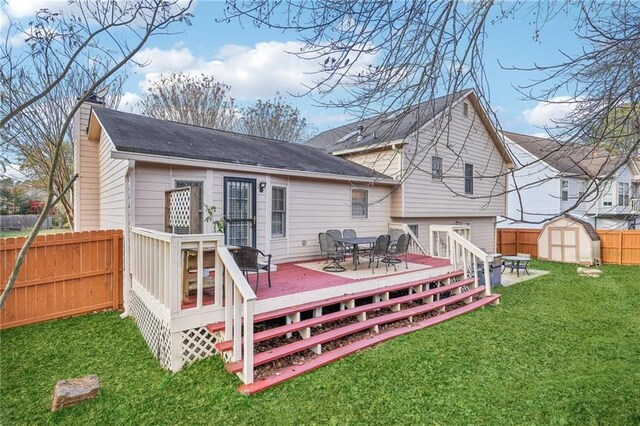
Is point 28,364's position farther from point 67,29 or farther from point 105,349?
point 67,29

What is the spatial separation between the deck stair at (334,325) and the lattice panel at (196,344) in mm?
138

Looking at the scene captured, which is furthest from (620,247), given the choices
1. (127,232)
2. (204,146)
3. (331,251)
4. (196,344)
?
(127,232)

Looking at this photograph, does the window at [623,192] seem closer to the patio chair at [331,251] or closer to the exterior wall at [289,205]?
the exterior wall at [289,205]

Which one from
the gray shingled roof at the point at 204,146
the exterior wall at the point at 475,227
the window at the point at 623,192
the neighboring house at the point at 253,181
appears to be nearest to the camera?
the neighboring house at the point at 253,181

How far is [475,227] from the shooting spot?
597 inches

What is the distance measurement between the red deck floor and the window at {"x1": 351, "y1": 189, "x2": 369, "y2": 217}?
109 inches

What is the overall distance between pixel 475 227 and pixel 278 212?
10126 millimetres

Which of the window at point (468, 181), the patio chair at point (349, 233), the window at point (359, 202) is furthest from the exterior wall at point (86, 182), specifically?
the window at point (468, 181)

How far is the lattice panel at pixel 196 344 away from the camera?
439 centimetres

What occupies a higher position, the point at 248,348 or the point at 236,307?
the point at 236,307

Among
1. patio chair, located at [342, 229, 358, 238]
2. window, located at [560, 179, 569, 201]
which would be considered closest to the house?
patio chair, located at [342, 229, 358, 238]

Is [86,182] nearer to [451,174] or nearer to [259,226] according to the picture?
[259,226]

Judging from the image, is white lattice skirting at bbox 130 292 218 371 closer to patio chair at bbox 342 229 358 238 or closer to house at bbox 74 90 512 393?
house at bbox 74 90 512 393

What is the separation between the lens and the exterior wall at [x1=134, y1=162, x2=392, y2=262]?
6.80 metres
